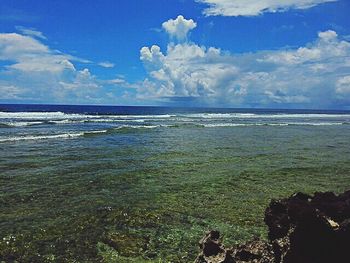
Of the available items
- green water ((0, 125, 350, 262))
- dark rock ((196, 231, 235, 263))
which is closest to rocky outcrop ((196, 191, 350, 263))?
dark rock ((196, 231, 235, 263))

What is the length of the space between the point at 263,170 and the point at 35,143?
953 inches

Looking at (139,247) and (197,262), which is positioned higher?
(197,262)

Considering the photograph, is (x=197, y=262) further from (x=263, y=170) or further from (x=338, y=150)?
(x=338, y=150)

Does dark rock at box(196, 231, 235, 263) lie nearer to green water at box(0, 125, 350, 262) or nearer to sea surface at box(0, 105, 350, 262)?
sea surface at box(0, 105, 350, 262)

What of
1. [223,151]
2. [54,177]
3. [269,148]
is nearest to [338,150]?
[269,148]

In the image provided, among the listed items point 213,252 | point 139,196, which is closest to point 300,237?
point 213,252

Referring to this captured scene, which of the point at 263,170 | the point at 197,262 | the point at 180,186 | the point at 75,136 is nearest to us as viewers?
the point at 197,262

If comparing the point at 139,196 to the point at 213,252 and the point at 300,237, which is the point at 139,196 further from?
the point at 300,237

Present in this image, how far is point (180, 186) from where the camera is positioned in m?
18.7

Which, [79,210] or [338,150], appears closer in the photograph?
[79,210]

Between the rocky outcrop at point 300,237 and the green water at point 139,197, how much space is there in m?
2.45

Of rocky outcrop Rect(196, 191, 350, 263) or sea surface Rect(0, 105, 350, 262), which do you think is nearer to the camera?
rocky outcrop Rect(196, 191, 350, 263)

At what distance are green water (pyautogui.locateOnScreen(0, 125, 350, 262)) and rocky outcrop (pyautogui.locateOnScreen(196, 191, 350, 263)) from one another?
245cm

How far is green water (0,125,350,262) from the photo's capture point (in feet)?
35.9
